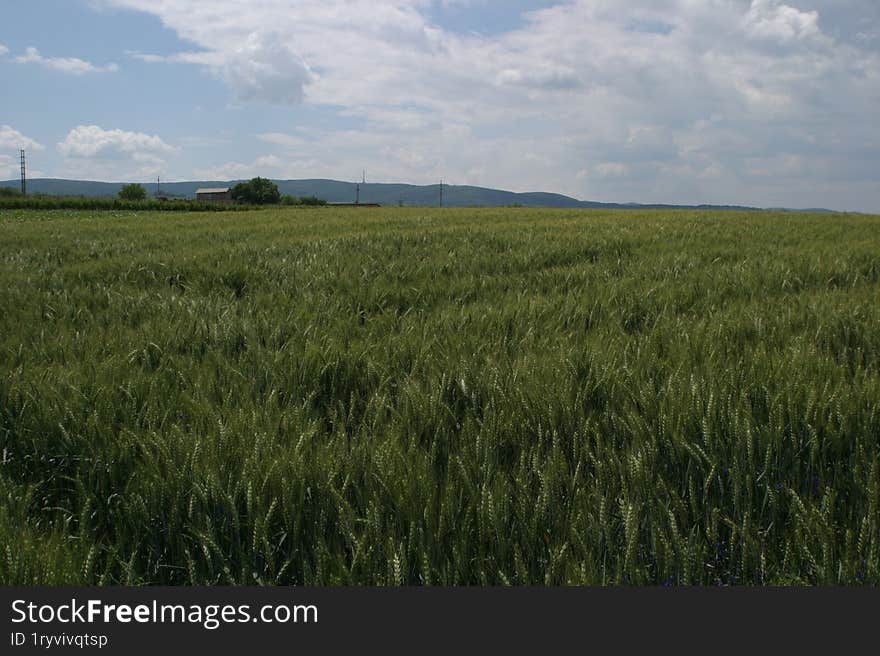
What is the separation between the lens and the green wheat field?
4.06 ft

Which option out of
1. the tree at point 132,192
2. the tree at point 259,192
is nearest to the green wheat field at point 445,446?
the tree at point 132,192

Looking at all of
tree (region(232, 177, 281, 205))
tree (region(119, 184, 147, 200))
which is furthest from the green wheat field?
tree (region(232, 177, 281, 205))

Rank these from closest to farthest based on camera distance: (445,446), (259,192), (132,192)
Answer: (445,446) < (132,192) < (259,192)

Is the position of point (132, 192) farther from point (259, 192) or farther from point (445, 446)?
point (445, 446)

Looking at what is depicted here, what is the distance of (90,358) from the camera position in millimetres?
2543

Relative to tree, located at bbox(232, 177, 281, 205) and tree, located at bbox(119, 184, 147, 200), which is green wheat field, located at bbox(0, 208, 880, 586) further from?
tree, located at bbox(232, 177, 281, 205)

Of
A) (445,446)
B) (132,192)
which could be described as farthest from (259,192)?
(445,446)

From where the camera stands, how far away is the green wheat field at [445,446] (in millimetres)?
1236

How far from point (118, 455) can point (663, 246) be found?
678 centimetres

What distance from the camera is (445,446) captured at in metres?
1.72

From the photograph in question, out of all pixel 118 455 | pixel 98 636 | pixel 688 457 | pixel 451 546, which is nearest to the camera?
pixel 98 636

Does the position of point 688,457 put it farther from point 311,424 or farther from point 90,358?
point 90,358

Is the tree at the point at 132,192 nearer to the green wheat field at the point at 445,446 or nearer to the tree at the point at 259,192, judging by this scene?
the tree at the point at 259,192

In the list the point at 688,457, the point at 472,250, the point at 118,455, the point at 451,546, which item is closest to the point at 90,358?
the point at 118,455
